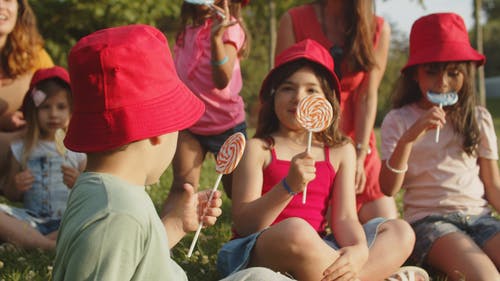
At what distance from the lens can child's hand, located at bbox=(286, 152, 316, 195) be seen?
2.68 metres

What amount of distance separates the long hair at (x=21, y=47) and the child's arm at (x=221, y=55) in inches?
55.0

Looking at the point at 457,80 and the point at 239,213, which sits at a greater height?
the point at 457,80

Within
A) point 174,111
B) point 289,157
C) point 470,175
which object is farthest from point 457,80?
point 174,111

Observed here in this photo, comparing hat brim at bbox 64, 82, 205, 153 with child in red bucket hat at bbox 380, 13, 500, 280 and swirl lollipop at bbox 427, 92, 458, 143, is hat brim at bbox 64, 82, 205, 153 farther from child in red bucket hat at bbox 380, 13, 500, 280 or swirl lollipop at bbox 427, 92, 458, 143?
swirl lollipop at bbox 427, 92, 458, 143

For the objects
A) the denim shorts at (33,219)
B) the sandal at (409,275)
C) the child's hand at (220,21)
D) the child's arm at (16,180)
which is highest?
the child's hand at (220,21)

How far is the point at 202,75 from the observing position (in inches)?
163

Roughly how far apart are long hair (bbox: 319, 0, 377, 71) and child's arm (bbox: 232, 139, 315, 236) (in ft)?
3.39

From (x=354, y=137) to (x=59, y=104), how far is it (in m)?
1.89

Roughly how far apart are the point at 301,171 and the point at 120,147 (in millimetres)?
978

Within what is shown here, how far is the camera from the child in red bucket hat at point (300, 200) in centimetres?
272

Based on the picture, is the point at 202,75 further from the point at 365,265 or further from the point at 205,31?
the point at 365,265

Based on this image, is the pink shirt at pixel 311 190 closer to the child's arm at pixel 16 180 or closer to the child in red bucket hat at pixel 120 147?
the child in red bucket hat at pixel 120 147

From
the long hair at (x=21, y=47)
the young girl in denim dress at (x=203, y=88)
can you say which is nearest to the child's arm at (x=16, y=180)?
the long hair at (x=21, y=47)

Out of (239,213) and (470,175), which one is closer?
(239,213)
